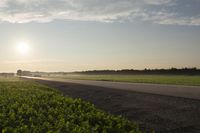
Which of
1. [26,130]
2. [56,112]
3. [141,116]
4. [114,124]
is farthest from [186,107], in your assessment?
[26,130]

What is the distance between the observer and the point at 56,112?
15.8 m

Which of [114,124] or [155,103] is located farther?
[155,103]

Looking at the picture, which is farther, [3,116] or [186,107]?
[186,107]

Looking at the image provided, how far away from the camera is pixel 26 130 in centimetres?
1191

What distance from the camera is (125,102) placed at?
21844 mm

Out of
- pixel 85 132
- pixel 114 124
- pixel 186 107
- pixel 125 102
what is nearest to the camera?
pixel 85 132

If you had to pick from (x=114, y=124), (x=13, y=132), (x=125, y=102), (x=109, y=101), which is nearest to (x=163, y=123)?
(x=114, y=124)

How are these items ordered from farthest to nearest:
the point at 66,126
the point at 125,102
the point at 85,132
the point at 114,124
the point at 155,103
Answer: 1. the point at 125,102
2. the point at 155,103
3. the point at 114,124
4. the point at 66,126
5. the point at 85,132

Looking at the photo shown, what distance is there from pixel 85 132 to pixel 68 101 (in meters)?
9.38

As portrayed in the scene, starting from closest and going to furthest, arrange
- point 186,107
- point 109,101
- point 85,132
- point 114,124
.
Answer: point 85,132, point 114,124, point 186,107, point 109,101

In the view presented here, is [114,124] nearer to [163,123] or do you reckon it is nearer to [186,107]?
[163,123]

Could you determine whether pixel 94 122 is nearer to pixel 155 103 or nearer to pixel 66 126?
pixel 66 126

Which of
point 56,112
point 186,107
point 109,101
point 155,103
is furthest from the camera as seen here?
point 109,101

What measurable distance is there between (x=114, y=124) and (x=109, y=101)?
30.7ft
